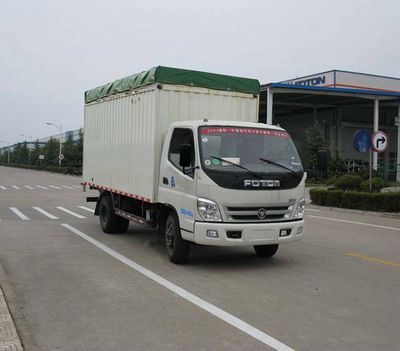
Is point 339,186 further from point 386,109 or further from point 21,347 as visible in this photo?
point 386,109

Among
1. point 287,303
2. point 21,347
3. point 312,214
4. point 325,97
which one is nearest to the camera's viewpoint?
point 21,347

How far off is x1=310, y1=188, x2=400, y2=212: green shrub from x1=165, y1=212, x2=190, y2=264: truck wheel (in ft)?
40.9

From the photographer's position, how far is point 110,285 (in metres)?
7.32

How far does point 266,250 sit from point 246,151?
212 centimetres

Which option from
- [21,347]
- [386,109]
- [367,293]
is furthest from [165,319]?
[386,109]

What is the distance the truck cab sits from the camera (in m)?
8.02

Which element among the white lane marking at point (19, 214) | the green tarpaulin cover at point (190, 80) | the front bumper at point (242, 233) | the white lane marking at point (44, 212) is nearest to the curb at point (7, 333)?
the front bumper at point (242, 233)

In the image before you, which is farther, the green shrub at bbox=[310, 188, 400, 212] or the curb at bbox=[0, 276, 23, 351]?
the green shrub at bbox=[310, 188, 400, 212]

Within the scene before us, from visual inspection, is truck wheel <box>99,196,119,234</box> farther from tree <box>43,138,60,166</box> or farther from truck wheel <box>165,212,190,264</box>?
tree <box>43,138,60,166</box>

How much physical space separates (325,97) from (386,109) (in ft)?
42.6

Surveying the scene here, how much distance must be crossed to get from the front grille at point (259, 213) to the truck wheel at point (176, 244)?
1.07 m

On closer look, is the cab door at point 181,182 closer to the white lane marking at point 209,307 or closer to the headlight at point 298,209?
the white lane marking at point 209,307

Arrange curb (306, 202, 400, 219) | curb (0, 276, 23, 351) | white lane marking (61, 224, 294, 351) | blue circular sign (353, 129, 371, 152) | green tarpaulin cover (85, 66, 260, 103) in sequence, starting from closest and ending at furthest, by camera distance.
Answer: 1. curb (0, 276, 23, 351)
2. white lane marking (61, 224, 294, 351)
3. green tarpaulin cover (85, 66, 260, 103)
4. curb (306, 202, 400, 219)
5. blue circular sign (353, 129, 371, 152)

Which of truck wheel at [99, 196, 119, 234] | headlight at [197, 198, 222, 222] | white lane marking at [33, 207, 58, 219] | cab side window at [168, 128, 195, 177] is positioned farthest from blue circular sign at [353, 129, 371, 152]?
headlight at [197, 198, 222, 222]
